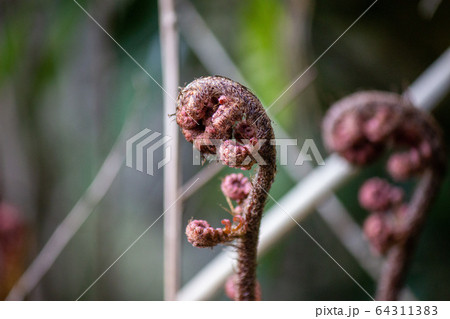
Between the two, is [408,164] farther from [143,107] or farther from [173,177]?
[143,107]

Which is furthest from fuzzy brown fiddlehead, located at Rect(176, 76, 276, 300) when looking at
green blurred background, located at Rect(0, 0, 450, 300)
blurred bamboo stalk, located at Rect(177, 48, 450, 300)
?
green blurred background, located at Rect(0, 0, 450, 300)

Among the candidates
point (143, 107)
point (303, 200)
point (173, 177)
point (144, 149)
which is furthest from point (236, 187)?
point (143, 107)

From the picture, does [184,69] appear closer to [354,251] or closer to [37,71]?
[37,71]

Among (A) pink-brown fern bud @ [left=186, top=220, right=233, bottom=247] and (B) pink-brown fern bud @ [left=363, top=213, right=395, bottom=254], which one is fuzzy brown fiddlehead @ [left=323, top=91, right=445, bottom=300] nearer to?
(B) pink-brown fern bud @ [left=363, top=213, right=395, bottom=254]

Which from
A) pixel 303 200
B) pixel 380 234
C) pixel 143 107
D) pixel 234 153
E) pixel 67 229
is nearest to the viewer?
pixel 234 153

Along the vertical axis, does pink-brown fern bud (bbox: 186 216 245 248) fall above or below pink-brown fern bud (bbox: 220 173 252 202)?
below

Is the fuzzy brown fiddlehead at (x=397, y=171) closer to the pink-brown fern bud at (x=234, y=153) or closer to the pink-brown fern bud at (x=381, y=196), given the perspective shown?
the pink-brown fern bud at (x=381, y=196)
